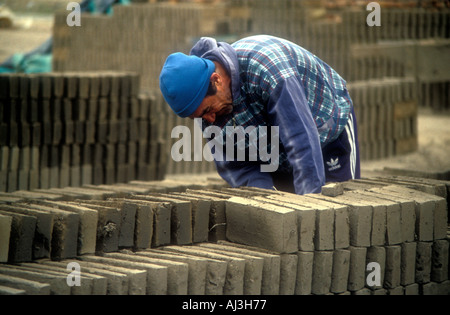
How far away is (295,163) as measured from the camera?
Answer: 4121mm

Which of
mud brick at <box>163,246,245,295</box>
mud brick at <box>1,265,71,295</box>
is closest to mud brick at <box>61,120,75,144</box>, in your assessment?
mud brick at <box>1,265,71,295</box>

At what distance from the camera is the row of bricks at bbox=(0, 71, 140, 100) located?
8.36 meters

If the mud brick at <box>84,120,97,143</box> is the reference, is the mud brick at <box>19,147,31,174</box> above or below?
below

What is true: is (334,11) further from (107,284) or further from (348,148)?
(107,284)

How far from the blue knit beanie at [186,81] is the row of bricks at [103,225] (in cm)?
56

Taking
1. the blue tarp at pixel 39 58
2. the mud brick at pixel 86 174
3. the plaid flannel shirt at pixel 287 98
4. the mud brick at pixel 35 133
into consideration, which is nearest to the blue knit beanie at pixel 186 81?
the plaid flannel shirt at pixel 287 98

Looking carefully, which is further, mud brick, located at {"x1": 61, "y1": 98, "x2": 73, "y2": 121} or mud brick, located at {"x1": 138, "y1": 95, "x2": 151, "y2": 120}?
mud brick, located at {"x1": 138, "y1": 95, "x2": 151, "y2": 120}

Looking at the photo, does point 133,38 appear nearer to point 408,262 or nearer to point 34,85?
point 34,85

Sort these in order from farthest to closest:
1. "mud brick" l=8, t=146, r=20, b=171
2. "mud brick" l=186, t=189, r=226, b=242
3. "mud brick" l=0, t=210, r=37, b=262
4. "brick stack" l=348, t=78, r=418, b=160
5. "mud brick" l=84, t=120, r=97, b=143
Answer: "brick stack" l=348, t=78, r=418, b=160, "mud brick" l=84, t=120, r=97, b=143, "mud brick" l=8, t=146, r=20, b=171, "mud brick" l=186, t=189, r=226, b=242, "mud brick" l=0, t=210, r=37, b=262

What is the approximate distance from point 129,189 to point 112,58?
10.9 m

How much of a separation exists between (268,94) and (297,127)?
→ 0.27 meters

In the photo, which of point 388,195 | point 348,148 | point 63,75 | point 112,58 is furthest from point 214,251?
point 112,58

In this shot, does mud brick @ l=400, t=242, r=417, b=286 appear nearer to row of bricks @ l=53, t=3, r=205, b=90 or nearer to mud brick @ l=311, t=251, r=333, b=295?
mud brick @ l=311, t=251, r=333, b=295

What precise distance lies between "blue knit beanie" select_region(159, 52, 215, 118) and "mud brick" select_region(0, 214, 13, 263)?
113cm
